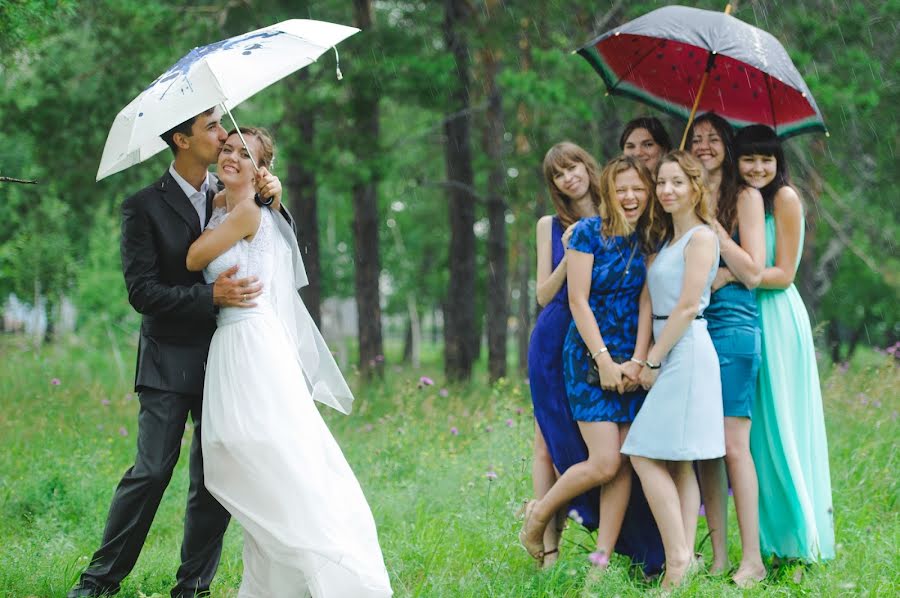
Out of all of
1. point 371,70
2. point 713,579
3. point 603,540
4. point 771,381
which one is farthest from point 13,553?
point 371,70

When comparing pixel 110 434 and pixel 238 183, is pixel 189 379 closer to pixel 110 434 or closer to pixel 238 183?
pixel 238 183

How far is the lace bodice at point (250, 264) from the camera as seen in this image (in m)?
4.29

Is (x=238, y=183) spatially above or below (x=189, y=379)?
above

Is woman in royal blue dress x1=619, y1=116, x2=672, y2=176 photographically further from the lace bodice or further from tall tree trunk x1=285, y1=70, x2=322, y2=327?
tall tree trunk x1=285, y1=70, x2=322, y2=327

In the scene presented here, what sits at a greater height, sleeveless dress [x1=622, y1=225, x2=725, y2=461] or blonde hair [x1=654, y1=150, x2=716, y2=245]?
blonde hair [x1=654, y1=150, x2=716, y2=245]

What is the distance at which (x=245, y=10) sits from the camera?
42.7 feet

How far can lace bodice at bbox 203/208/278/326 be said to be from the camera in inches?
169

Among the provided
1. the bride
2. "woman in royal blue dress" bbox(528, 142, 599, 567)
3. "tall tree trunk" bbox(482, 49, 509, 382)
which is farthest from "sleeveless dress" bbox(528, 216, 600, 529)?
"tall tree trunk" bbox(482, 49, 509, 382)

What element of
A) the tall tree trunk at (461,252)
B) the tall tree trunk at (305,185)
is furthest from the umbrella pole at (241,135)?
the tall tree trunk at (461,252)

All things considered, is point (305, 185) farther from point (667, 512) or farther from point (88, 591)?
point (667, 512)

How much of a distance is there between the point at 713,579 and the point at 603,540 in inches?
23.1

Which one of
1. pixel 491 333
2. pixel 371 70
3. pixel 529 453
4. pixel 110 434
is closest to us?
pixel 529 453

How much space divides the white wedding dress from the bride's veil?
0.09 metres

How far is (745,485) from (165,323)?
9.74 ft
